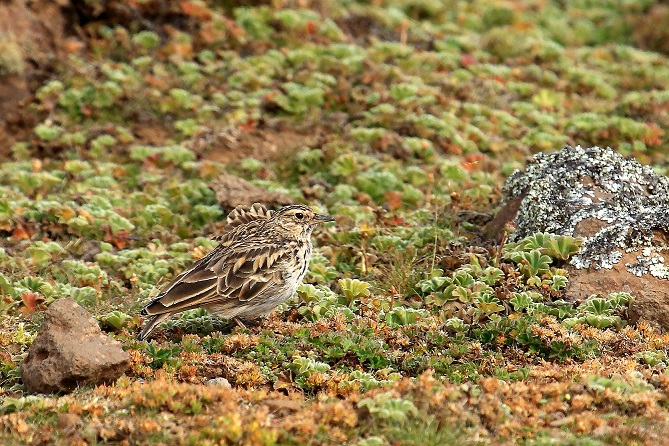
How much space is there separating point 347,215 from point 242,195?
4.82ft

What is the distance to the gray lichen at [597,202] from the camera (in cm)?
1063

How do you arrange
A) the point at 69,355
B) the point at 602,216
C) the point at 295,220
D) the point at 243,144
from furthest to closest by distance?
the point at 243,144 → the point at 602,216 → the point at 295,220 → the point at 69,355

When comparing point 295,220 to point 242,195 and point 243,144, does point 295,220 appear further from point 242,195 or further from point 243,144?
point 243,144

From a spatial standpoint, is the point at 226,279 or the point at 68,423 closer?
the point at 68,423

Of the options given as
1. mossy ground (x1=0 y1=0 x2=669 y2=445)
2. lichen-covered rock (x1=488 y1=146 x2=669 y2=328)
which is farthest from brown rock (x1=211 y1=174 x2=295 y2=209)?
lichen-covered rock (x1=488 y1=146 x2=669 y2=328)

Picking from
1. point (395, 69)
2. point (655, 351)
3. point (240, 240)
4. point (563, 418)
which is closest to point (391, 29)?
point (395, 69)

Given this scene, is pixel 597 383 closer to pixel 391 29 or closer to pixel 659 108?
pixel 659 108

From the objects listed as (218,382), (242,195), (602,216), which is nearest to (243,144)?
(242,195)

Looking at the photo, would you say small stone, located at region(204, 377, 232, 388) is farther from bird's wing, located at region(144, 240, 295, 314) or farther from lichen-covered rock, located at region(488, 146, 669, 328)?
lichen-covered rock, located at region(488, 146, 669, 328)

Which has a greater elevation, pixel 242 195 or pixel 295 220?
pixel 295 220

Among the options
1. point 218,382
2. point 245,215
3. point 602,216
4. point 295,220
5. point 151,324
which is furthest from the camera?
point 245,215

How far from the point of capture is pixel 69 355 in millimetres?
8453

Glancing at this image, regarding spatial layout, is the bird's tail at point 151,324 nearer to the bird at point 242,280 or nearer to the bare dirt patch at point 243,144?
the bird at point 242,280

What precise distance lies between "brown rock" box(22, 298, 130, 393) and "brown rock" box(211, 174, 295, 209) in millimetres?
4593
